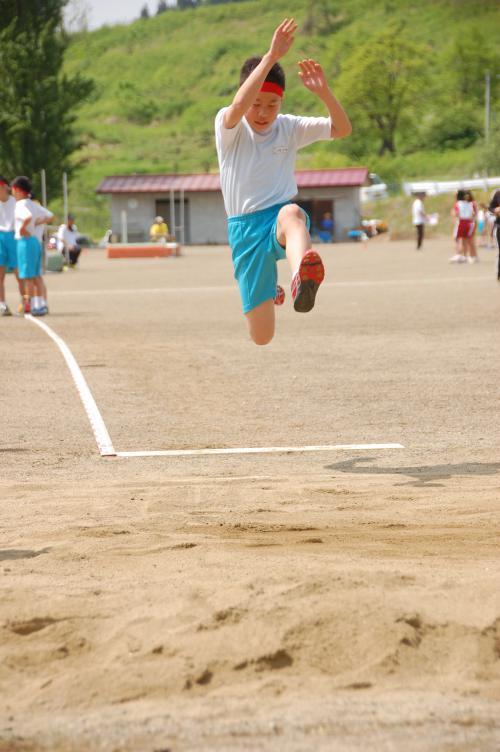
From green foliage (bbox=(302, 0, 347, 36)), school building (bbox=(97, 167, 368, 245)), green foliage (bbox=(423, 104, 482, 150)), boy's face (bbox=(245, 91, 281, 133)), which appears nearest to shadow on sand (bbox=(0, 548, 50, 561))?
boy's face (bbox=(245, 91, 281, 133))

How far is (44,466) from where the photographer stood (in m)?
7.13

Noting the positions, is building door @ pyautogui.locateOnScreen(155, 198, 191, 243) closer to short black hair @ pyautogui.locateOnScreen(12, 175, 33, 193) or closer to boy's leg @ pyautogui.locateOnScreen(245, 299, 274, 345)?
short black hair @ pyautogui.locateOnScreen(12, 175, 33, 193)

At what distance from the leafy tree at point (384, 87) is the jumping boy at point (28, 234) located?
91255 millimetres

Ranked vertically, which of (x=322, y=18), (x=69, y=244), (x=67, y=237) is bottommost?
(x=69, y=244)

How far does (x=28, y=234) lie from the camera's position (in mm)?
17156

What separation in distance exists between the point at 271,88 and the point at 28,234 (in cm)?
1056

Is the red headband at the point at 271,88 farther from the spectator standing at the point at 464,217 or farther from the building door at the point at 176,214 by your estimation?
the building door at the point at 176,214

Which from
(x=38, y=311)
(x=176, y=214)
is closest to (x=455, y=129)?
(x=176, y=214)

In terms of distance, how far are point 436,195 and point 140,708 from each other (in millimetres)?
70321

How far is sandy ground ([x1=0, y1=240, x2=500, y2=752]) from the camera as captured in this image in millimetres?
3303

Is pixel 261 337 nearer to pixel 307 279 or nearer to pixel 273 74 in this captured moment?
pixel 307 279

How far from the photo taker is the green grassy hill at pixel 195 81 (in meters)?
100

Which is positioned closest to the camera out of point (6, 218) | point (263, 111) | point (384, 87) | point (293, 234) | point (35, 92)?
point (293, 234)

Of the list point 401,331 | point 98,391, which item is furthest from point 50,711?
point 401,331
